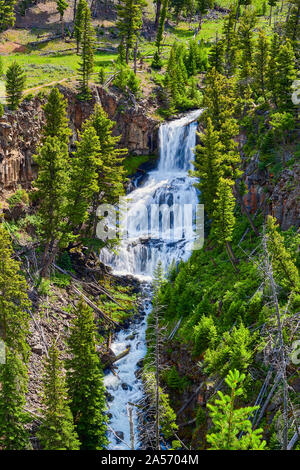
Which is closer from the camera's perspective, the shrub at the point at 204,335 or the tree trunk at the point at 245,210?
the shrub at the point at 204,335

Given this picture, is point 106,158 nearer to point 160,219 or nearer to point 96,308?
point 160,219

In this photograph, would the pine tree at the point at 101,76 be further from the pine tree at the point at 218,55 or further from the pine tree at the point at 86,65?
the pine tree at the point at 218,55

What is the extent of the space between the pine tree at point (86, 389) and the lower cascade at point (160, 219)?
461 inches

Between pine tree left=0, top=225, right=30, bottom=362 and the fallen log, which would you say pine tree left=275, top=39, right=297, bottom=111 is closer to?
the fallen log

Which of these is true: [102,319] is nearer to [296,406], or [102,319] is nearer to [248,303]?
[248,303]

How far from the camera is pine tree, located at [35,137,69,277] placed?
3634 centimetres

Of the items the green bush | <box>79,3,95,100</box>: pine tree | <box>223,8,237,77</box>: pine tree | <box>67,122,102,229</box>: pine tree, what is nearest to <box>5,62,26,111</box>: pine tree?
the green bush

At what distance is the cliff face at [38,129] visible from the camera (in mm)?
43688

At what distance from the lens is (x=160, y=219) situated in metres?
52.7

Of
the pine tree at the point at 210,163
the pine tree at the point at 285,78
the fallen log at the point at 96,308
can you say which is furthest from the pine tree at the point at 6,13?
the fallen log at the point at 96,308

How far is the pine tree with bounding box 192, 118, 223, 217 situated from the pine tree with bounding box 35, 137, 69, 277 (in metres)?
11.2

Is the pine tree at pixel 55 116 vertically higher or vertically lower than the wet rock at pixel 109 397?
higher
